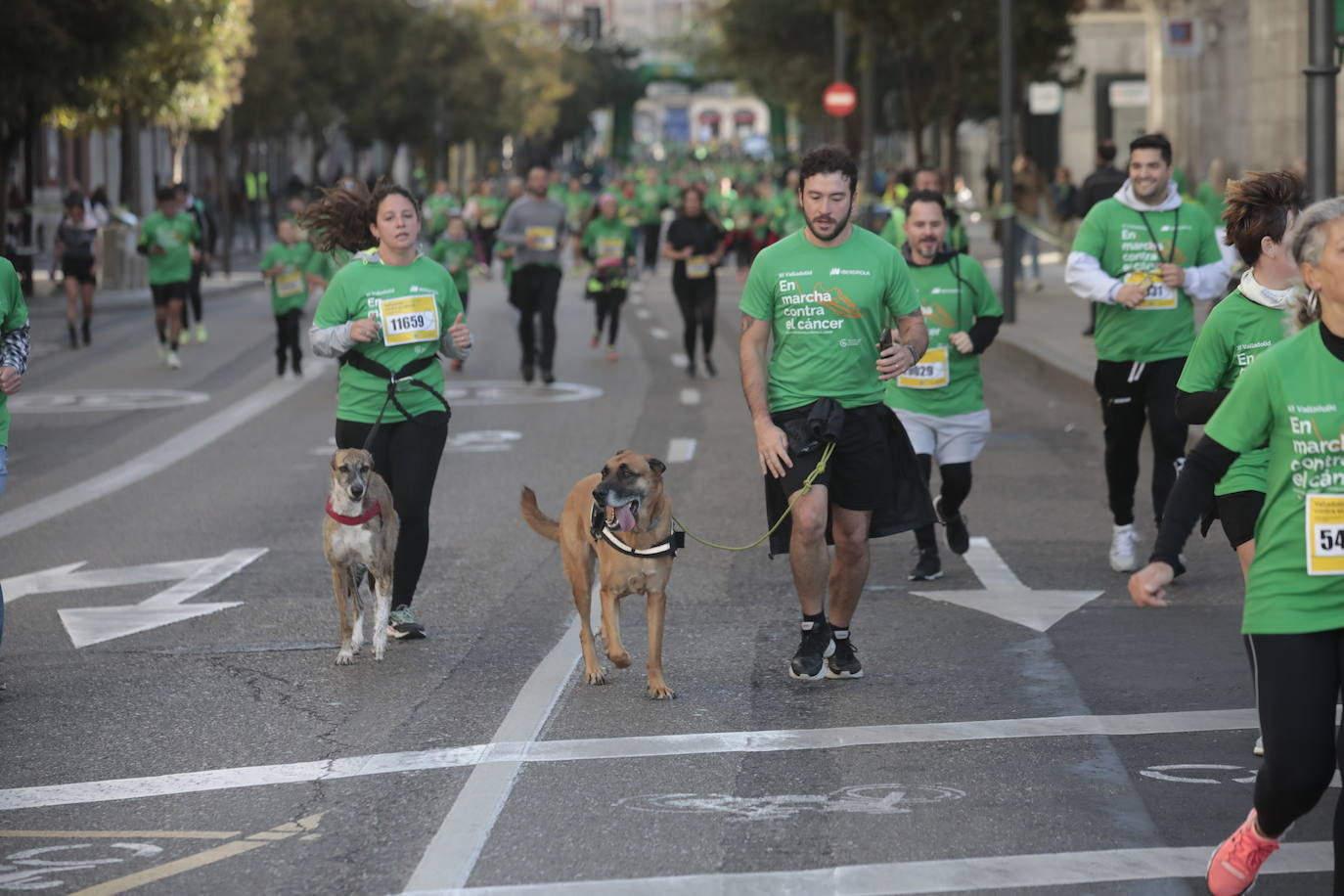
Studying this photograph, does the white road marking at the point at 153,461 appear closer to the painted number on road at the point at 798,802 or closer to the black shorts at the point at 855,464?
the black shorts at the point at 855,464

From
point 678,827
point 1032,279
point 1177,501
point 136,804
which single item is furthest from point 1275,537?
point 1032,279

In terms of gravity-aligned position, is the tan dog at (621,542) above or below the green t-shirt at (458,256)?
below

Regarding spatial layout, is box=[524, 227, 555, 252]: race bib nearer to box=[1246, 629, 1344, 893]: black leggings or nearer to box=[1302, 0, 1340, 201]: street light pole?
box=[1302, 0, 1340, 201]: street light pole

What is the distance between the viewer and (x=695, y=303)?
21.5 meters

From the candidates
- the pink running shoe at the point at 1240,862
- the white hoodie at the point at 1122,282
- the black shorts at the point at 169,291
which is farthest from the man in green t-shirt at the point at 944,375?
the black shorts at the point at 169,291

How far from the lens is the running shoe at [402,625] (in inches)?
357

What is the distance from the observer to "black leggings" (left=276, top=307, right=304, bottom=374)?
71.5 feet

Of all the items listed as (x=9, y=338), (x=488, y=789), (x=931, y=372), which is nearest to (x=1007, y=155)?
(x=931, y=372)

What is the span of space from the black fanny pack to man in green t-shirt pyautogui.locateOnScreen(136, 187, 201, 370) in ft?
52.6

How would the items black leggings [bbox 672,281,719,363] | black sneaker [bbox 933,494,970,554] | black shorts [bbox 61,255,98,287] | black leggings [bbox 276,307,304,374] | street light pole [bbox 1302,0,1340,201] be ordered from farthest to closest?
black shorts [bbox 61,255,98,287] < black leggings [bbox 276,307,304,374] < black leggings [bbox 672,281,719,363] < street light pole [bbox 1302,0,1340,201] < black sneaker [bbox 933,494,970,554]

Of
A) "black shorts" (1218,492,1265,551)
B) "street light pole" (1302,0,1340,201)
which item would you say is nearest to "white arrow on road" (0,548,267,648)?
"black shorts" (1218,492,1265,551)

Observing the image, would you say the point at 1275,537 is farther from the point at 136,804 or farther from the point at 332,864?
the point at 136,804

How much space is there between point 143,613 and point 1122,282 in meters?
4.54

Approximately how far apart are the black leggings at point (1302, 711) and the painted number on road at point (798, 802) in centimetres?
148
